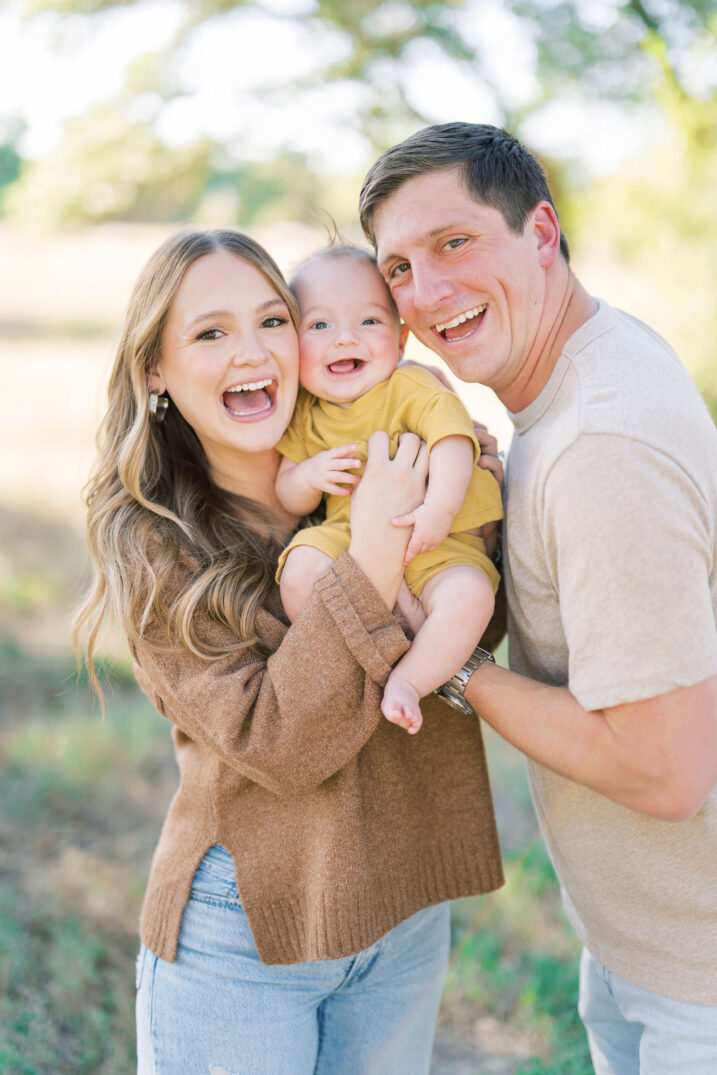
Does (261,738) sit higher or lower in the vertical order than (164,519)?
lower

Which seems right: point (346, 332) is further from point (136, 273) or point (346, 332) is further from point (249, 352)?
point (136, 273)

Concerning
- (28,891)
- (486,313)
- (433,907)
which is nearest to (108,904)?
(28,891)

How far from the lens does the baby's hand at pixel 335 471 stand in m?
2.13

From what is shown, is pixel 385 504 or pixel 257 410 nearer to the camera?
pixel 385 504

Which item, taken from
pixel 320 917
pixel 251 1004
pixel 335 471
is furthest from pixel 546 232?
pixel 251 1004

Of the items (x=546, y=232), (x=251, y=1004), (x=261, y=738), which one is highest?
(x=546, y=232)

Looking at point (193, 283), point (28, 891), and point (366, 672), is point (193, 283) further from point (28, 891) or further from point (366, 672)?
point (28, 891)

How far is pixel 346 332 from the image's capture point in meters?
2.29

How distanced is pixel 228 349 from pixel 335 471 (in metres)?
0.40

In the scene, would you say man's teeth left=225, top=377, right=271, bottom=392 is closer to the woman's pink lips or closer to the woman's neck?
the woman's pink lips

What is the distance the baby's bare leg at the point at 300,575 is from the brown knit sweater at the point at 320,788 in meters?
0.08

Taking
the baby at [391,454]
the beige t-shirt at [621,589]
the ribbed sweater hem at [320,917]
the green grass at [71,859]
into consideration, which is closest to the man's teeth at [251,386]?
the baby at [391,454]

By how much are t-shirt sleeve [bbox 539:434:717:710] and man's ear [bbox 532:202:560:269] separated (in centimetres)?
64

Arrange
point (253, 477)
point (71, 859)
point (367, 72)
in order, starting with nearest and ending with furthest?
point (253, 477) < point (71, 859) < point (367, 72)
